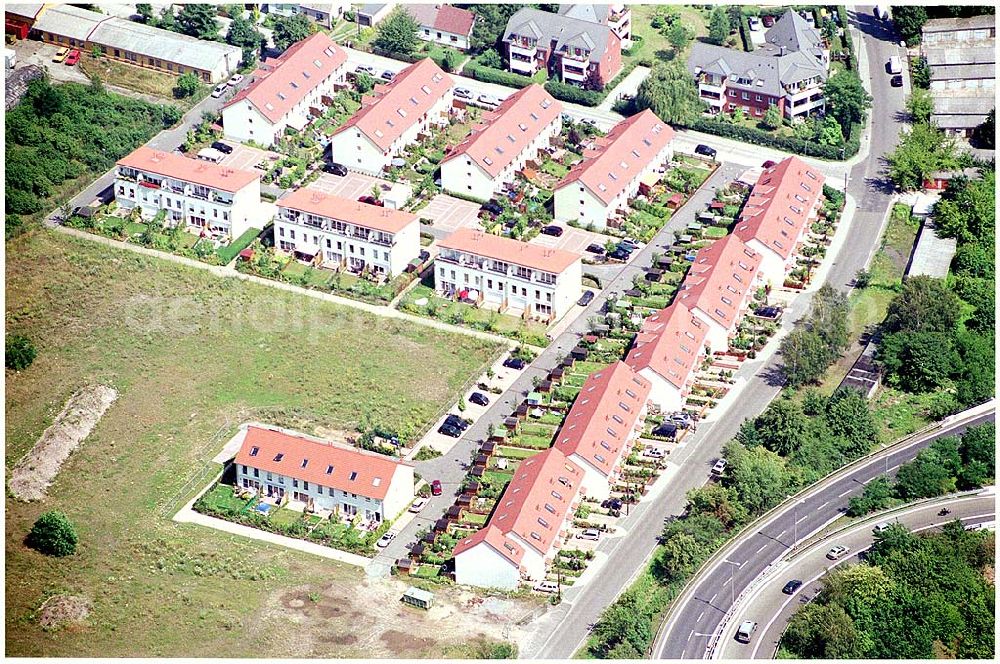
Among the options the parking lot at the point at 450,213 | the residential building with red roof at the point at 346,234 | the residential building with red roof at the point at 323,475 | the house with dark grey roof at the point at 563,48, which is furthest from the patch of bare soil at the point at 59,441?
the house with dark grey roof at the point at 563,48

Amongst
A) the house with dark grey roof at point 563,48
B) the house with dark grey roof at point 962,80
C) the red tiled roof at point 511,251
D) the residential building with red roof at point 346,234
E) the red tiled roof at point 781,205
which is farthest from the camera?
the house with dark grey roof at point 563,48

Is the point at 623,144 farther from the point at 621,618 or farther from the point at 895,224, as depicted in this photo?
the point at 621,618

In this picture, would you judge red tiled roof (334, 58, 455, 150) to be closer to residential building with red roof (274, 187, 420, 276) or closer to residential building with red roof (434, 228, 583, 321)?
residential building with red roof (274, 187, 420, 276)

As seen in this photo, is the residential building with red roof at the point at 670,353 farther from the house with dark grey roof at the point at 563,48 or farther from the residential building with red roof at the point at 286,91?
the residential building with red roof at the point at 286,91

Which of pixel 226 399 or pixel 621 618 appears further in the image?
pixel 226 399

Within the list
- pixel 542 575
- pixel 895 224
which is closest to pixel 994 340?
pixel 895 224

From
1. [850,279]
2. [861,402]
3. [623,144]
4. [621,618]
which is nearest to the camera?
[621,618]

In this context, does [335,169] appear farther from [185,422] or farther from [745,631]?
[745,631]

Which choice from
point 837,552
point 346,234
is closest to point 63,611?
point 346,234
